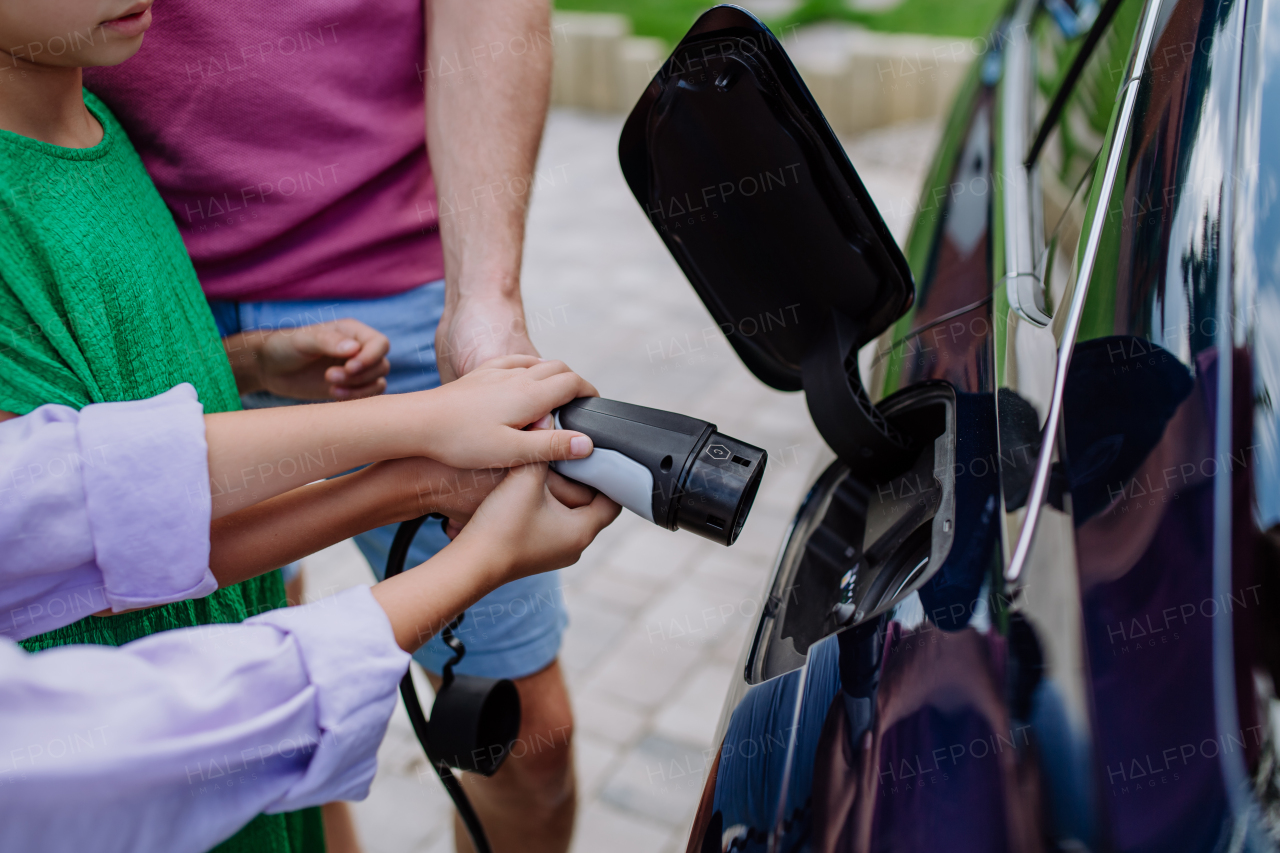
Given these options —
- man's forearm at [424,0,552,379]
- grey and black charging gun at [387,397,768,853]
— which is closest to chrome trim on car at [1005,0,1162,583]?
grey and black charging gun at [387,397,768,853]

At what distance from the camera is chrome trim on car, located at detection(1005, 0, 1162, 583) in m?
0.91

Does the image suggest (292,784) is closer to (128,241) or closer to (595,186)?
(128,241)

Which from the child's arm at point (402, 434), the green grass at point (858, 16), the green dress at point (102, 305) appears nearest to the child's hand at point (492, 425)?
the child's arm at point (402, 434)

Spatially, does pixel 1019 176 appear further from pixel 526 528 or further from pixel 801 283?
pixel 526 528

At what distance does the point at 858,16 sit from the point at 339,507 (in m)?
6.84

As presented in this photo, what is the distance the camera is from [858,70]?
5.62 meters

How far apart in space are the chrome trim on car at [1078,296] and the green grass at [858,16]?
17.8 feet

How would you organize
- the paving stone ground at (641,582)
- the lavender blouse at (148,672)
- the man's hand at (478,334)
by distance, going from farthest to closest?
the paving stone ground at (641,582)
the man's hand at (478,334)
the lavender blouse at (148,672)

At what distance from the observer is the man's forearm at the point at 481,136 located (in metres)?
1.42

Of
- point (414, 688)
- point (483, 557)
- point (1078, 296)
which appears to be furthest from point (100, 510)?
point (1078, 296)

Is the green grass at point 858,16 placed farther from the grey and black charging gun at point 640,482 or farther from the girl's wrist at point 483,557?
the girl's wrist at point 483,557

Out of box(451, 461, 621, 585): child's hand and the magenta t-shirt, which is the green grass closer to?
the magenta t-shirt

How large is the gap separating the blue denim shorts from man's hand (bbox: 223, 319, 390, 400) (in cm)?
4

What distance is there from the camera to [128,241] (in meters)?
1.13
